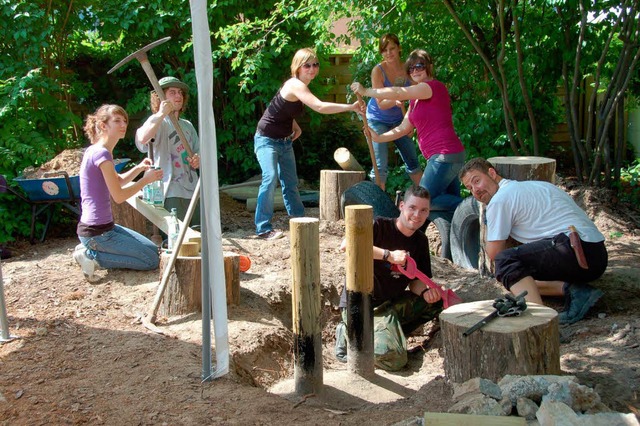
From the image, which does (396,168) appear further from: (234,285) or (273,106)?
(234,285)

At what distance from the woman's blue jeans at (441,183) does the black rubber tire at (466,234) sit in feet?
0.82

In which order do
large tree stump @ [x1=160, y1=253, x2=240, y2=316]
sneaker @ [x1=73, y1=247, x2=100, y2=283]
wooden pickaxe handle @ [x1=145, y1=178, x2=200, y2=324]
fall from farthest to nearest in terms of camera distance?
1. sneaker @ [x1=73, y1=247, x2=100, y2=283]
2. large tree stump @ [x1=160, y1=253, x2=240, y2=316]
3. wooden pickaxe handle @ [x1=145, y1=178, x2=200, y2=324]

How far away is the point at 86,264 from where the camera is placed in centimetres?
553

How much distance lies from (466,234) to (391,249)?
1777 millimetres

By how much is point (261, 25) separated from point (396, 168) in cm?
275

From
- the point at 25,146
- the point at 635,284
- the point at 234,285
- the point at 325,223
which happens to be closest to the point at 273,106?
the point at 325,223

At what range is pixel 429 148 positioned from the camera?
641 centimetres

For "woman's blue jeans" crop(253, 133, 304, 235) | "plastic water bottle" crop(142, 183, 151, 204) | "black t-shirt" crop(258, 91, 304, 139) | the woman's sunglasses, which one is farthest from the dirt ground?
the woman's sunglasses

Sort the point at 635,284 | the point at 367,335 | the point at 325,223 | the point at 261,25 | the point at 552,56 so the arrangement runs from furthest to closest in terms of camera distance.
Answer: the point at 261,25 < the point at 552,56 < the point at 325,223 < the point at 635,284 < the point at 367,335

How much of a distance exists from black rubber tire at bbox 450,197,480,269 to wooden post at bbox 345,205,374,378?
2.08 meters

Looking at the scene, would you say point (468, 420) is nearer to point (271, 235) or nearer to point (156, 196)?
point (156, 196)

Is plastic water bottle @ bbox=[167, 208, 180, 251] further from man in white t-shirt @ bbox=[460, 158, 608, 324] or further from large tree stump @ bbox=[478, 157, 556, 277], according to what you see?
large tree stump @ bbox=[478, 157, 556, 277]

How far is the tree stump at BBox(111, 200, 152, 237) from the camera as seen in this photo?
6730 millimetres

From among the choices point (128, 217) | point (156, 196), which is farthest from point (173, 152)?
point (128, 217)
